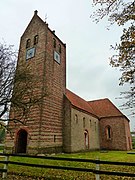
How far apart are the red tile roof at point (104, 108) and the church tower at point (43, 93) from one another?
562 inches

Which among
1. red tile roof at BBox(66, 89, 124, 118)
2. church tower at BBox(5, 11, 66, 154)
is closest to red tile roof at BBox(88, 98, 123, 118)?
red tile roof at BBox(66, 89, 124, 118)

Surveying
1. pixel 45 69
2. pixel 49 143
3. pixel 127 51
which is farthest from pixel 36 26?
pixel 127 51

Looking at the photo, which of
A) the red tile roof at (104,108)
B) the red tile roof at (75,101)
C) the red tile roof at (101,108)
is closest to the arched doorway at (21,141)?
the red tile roof at (75,101)

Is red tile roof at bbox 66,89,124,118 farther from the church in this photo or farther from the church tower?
the church tower

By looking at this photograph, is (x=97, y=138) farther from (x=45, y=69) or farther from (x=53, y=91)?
(x=45, y=69)

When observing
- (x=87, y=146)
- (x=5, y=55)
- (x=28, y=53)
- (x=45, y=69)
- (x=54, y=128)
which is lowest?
(x=87, y=146)

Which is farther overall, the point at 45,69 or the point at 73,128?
the point at 73,128

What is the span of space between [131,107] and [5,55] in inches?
339

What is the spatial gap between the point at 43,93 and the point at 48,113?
2.94m

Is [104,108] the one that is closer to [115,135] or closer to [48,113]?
[115,135]

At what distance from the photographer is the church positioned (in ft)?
Result: 58.2

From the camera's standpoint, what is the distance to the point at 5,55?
10.8 meters

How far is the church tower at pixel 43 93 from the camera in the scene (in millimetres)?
17469

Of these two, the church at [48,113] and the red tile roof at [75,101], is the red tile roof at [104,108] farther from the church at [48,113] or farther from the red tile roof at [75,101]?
the church at [48,113]
